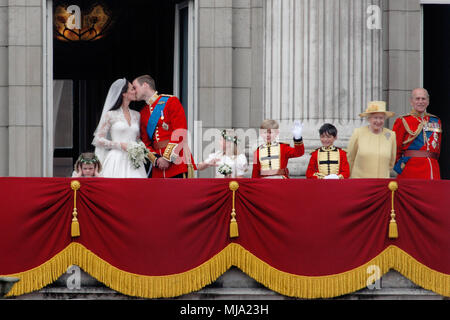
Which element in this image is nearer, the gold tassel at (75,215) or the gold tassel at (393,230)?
the gold tassel at (75,215)

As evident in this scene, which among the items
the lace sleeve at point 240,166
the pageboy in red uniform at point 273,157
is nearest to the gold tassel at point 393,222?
the pageboy in red uniform at point 273,157

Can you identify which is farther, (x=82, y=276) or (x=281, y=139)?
(x=281, y=139)

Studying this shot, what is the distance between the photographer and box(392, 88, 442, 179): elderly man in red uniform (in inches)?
531

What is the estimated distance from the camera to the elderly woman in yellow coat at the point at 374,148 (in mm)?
12727

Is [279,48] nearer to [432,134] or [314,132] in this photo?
[314,132]

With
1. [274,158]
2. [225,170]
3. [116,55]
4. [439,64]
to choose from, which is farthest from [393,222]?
[116,55]

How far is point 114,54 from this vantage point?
20.9 meters

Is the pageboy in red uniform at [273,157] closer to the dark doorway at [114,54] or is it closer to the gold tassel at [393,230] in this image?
the gold tassel at [393,230]

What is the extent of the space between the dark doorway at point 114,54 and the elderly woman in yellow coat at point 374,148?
465 cm

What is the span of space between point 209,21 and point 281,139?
2.18 metres

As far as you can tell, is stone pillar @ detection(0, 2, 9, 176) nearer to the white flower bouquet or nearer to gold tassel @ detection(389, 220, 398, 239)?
the white flower bouquet

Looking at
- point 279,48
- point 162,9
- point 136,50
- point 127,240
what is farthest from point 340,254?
point 136,50

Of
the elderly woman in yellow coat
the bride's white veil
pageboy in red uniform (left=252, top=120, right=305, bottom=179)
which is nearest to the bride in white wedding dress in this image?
the bride's white veil

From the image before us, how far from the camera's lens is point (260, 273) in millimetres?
11398
